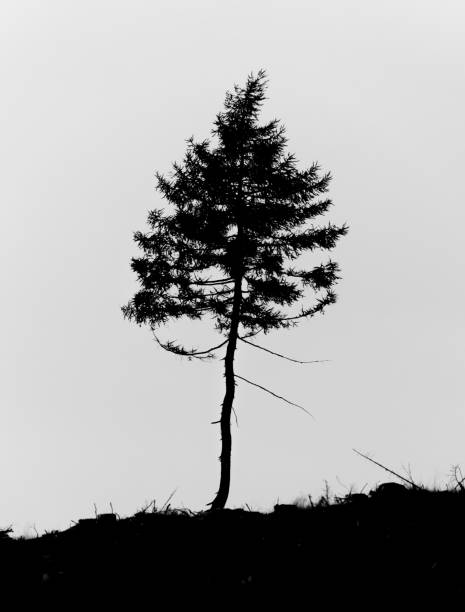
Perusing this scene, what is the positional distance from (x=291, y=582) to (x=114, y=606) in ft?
4.03

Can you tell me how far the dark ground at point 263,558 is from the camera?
3744mm

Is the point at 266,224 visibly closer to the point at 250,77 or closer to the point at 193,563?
the point at 250,77

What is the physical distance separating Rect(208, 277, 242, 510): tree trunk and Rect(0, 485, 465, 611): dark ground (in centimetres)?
790

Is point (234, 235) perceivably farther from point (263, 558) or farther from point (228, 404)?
point (263, 558)

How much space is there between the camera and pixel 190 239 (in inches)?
601

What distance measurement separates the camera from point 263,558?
4402 mm

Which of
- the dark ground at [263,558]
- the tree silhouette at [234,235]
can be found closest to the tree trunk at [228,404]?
the tree silhouette at [234,235]

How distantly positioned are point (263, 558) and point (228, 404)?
9.89m

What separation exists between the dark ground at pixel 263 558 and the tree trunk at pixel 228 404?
7897 millimetres

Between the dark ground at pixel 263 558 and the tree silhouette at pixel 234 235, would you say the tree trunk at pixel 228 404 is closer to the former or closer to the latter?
the tree silhouette at pixel 234 235

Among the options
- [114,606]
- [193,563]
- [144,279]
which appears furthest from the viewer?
[144,279]

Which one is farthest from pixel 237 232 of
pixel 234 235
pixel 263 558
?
pixel 263 558

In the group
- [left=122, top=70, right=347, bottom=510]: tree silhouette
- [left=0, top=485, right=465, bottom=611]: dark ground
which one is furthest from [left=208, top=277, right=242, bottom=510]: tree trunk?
[left=0, top=485, right=465, bottom=611]: dark ground

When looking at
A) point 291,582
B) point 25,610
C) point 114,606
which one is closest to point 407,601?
point 291,582
